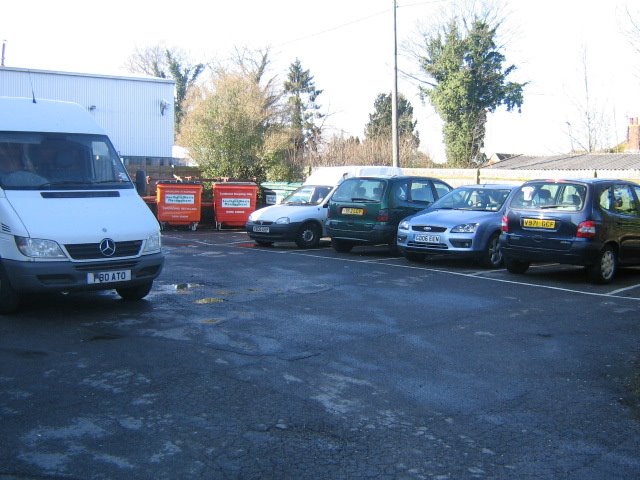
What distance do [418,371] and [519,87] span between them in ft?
134

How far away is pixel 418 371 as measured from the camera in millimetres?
6375

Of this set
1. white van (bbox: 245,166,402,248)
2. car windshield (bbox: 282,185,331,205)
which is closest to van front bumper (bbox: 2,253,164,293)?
white van (bbox: 245,166,402,248)

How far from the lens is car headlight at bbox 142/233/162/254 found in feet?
28.9

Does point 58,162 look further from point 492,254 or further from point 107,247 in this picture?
point 492,254

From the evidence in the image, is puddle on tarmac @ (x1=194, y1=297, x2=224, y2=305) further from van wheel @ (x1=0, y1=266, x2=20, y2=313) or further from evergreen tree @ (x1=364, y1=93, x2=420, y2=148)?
evergreen tree @ (x1=364, y1=93, x2=420, y2=148)

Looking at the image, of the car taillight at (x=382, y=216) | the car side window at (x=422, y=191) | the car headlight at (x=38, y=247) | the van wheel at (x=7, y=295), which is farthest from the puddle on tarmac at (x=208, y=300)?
the car side window at (x=422, y=191)

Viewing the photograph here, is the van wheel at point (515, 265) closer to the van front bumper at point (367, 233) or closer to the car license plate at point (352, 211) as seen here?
the van front bumper at point (367, 233)

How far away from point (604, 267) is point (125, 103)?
117ft

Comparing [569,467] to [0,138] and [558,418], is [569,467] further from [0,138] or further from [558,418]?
[0,138]

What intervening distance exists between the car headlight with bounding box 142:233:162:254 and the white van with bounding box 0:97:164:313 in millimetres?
12

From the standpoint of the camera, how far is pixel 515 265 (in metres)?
12.5

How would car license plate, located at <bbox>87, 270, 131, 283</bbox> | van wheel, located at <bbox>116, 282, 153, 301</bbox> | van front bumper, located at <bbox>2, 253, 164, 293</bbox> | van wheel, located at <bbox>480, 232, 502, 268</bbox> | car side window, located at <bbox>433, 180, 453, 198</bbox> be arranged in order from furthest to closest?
1. car side window, located at <bbox>433, 180, 453, 198</bbox>
2. van wheel, located at <bbox>480, 232, 502, 268</bbox>
3. van wheel, located at <bbox>116, 282, 153, 301</bbox>
4. car license plate, located at <bbox>87, 270, 131, 283</bbox>
5. van front bumper, located at <bbox>2, 253, 164, 293</bbox>

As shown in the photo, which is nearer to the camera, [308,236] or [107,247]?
[107,247]

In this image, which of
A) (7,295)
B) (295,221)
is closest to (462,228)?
(295,221)
